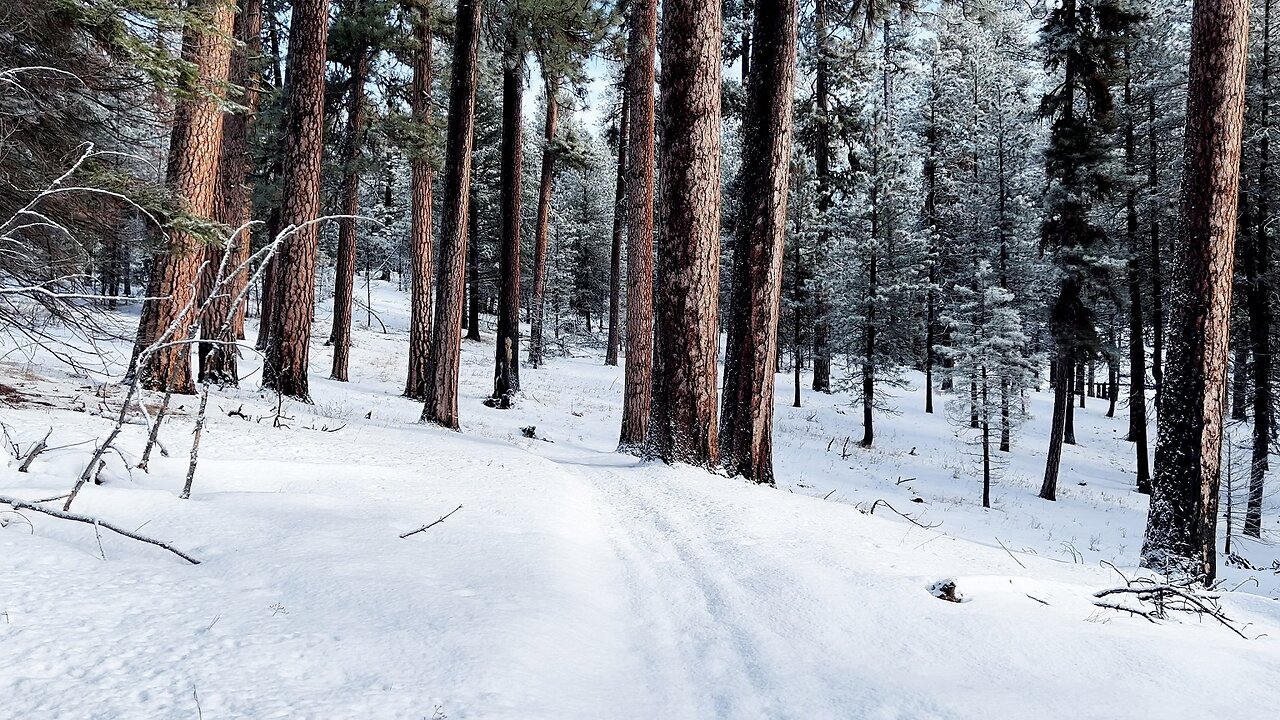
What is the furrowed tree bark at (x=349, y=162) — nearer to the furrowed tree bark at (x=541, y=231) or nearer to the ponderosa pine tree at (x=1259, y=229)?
the furrowed tree bark at (x=541, y=231)

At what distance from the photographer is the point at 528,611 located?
2328 mm

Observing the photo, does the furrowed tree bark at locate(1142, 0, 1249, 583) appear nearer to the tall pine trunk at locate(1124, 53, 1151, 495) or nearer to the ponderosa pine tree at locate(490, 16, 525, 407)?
the ponderosa pine tree at locate(490, 16, 525, 407)

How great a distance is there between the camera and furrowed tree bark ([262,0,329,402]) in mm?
9242

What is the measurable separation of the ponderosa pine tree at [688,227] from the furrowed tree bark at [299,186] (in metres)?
5.85

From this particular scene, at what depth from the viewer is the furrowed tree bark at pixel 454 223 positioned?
360 inches

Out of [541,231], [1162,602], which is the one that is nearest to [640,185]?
[1162,602]

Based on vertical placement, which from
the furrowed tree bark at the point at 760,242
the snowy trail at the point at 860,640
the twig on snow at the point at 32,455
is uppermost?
the furrowed tree bark at the point at 760,242

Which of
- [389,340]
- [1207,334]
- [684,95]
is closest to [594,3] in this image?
[684,95]

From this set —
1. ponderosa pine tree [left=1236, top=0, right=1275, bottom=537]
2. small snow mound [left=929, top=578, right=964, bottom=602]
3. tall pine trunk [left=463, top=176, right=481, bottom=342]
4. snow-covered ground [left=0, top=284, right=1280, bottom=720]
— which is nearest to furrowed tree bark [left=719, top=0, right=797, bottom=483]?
snow-covered ground [left=0, top=284, right=1280, bottom=720]

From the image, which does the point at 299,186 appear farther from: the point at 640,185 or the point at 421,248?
the point at 640,185

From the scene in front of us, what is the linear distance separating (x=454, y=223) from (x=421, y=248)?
3937 mm

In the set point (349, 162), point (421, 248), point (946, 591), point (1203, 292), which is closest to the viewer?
point (946, 591)

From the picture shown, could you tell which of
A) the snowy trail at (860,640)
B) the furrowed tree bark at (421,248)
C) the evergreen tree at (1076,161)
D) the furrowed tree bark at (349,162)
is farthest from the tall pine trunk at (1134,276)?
the furrowed tree bark at (349,162)

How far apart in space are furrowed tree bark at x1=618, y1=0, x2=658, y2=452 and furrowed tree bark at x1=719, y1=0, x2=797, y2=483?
118 inches
